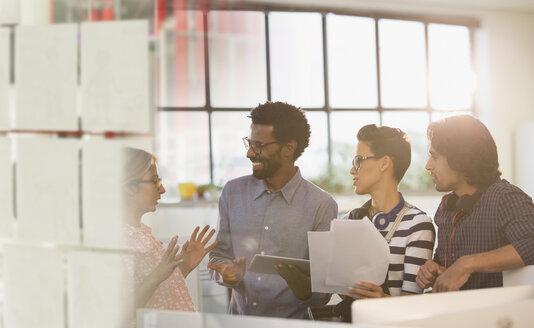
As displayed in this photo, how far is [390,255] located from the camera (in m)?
1.11

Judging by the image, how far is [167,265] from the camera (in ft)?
3.44

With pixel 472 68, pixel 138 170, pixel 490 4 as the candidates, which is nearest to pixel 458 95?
pixel 472 68

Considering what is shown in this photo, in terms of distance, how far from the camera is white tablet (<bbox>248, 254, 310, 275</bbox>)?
3.70 ft

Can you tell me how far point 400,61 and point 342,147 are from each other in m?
1.07

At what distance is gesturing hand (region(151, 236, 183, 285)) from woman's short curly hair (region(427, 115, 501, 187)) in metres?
0.68

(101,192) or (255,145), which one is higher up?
(255,145)

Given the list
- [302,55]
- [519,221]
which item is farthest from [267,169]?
[302,55]

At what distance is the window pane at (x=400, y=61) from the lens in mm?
4316

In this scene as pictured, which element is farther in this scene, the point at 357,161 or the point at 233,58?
the point at 233,58

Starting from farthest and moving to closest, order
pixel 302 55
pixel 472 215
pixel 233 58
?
pixel 302 55
pixel 233 58
pixel 472 215

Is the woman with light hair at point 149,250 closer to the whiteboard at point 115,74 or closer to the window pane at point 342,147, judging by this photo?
the whiteboard at point 115,74

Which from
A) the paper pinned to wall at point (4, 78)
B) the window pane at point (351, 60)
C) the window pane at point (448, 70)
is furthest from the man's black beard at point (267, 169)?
the window pane at point (448, 70)

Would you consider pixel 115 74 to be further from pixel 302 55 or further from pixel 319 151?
pixel 302 55

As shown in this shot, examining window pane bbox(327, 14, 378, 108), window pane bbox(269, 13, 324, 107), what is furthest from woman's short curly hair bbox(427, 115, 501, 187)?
window pane bbox(327, 14, 378, 108)
